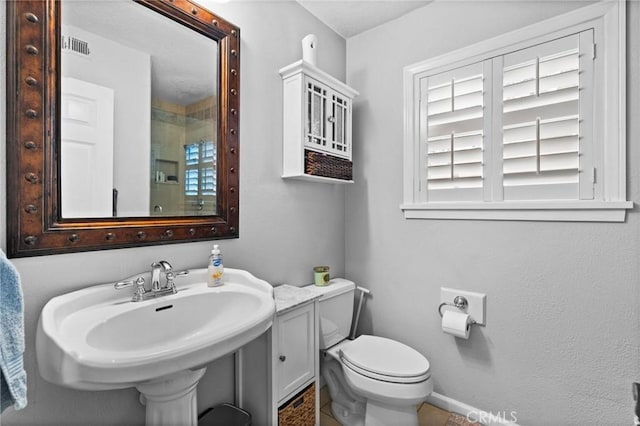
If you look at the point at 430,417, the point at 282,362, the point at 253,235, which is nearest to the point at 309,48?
the point at 253,235

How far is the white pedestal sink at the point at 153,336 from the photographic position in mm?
706

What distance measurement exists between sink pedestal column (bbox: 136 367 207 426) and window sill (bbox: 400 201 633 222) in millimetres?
1404

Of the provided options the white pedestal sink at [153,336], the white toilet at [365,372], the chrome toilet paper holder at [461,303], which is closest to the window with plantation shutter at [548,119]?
the chrome toilet paper holder at [461,303]

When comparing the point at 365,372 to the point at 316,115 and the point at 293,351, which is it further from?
the point at 316,115

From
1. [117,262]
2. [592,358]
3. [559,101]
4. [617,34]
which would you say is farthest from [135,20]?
[592,358]

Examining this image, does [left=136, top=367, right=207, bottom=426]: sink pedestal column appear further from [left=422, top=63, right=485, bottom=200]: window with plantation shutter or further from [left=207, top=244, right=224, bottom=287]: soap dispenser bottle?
[left=422, top=63, right=485, bottom=200]: window with plantation shutter

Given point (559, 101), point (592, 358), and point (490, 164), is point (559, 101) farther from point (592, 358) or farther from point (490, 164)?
point (592, 358)

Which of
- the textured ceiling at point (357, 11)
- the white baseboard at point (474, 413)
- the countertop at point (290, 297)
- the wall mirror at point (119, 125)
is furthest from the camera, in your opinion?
the textured ceiling at point (357, 11)

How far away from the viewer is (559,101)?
1440 millimetres

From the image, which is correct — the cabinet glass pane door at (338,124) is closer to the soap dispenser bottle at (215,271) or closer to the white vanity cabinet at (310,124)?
the white vanity cabinet at (310,124)

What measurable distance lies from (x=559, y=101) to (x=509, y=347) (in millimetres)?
1216

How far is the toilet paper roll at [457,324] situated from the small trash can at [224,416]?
106 cm

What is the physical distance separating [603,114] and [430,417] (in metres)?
1.71

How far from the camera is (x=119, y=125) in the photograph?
114cm
